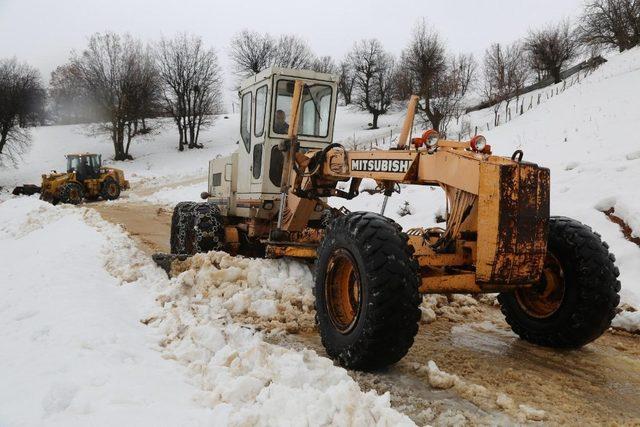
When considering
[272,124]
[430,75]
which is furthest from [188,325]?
[430,75]

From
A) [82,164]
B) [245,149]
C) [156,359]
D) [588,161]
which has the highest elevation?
[588,161]

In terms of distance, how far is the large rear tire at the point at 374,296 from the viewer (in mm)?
3410

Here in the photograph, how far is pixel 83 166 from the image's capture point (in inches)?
1005

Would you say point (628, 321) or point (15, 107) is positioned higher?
point (15, 107)

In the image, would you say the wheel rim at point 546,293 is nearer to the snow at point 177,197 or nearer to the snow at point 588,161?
the snow at point 588,161

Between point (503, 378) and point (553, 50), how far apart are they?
166 ft

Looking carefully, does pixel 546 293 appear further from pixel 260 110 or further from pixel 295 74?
pixel 260 110

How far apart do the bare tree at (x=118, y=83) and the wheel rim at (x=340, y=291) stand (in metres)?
41.2

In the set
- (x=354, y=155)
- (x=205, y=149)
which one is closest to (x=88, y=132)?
(x=205, y=149)

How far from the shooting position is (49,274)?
21.1 ft

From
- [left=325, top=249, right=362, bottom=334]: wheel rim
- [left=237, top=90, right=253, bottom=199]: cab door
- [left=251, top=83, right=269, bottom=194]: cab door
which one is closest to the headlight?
[left=325, top=249, right=362, bottom=334]: wheel rim

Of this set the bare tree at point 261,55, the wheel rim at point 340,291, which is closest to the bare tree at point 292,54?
the bare tree at point 261,55

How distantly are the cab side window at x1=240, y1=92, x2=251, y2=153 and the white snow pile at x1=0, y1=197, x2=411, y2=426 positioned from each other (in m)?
2.03

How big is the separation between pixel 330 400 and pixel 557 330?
247 cm
